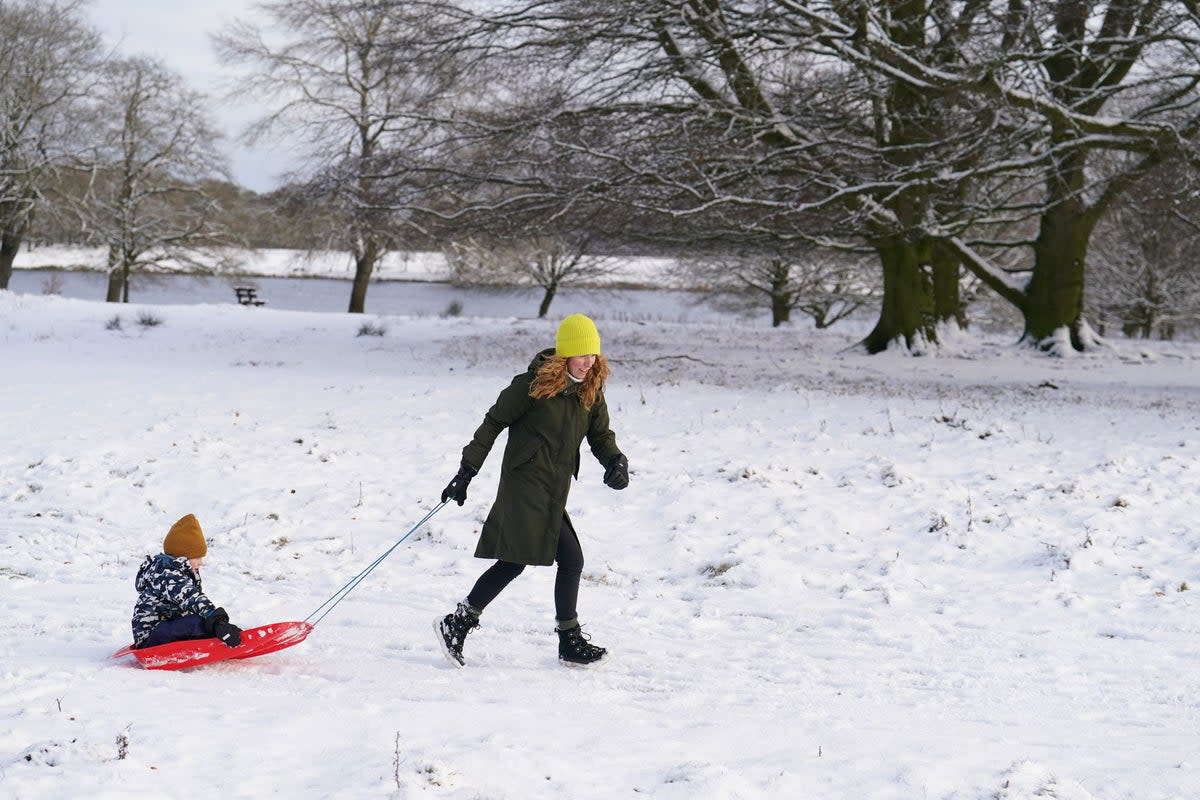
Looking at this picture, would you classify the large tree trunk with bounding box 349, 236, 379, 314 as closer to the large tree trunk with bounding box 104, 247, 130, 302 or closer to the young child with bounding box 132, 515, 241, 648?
the large tree trunk with bounding box 104, 247, 130, 302

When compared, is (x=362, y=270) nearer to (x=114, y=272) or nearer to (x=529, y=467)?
(x=114, y=272)

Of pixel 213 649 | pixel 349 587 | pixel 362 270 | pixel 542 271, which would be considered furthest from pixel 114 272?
pixel 213 649

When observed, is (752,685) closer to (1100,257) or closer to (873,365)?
(873,365)

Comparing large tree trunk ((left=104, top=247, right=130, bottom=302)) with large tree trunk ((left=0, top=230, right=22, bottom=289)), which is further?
large tree trunk ((left=104, top=247, right=130, bottom=302))

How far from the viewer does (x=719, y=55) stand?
13836 mm

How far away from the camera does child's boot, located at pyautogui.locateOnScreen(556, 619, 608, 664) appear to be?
17.3ft

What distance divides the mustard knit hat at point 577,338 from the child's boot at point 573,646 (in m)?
1.34

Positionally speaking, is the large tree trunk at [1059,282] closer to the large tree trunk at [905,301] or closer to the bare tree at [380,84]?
the large tree trunk at [905,301]

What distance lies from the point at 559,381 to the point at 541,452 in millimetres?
353

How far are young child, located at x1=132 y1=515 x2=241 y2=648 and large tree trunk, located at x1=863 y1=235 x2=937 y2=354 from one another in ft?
48.2

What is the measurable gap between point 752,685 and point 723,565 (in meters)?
2.35

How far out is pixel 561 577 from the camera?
5227 millimetres

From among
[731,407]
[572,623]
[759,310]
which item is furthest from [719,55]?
[759,310]

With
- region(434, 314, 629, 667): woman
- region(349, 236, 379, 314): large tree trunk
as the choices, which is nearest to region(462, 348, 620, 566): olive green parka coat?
region(434, 314, 629, 667): woman
